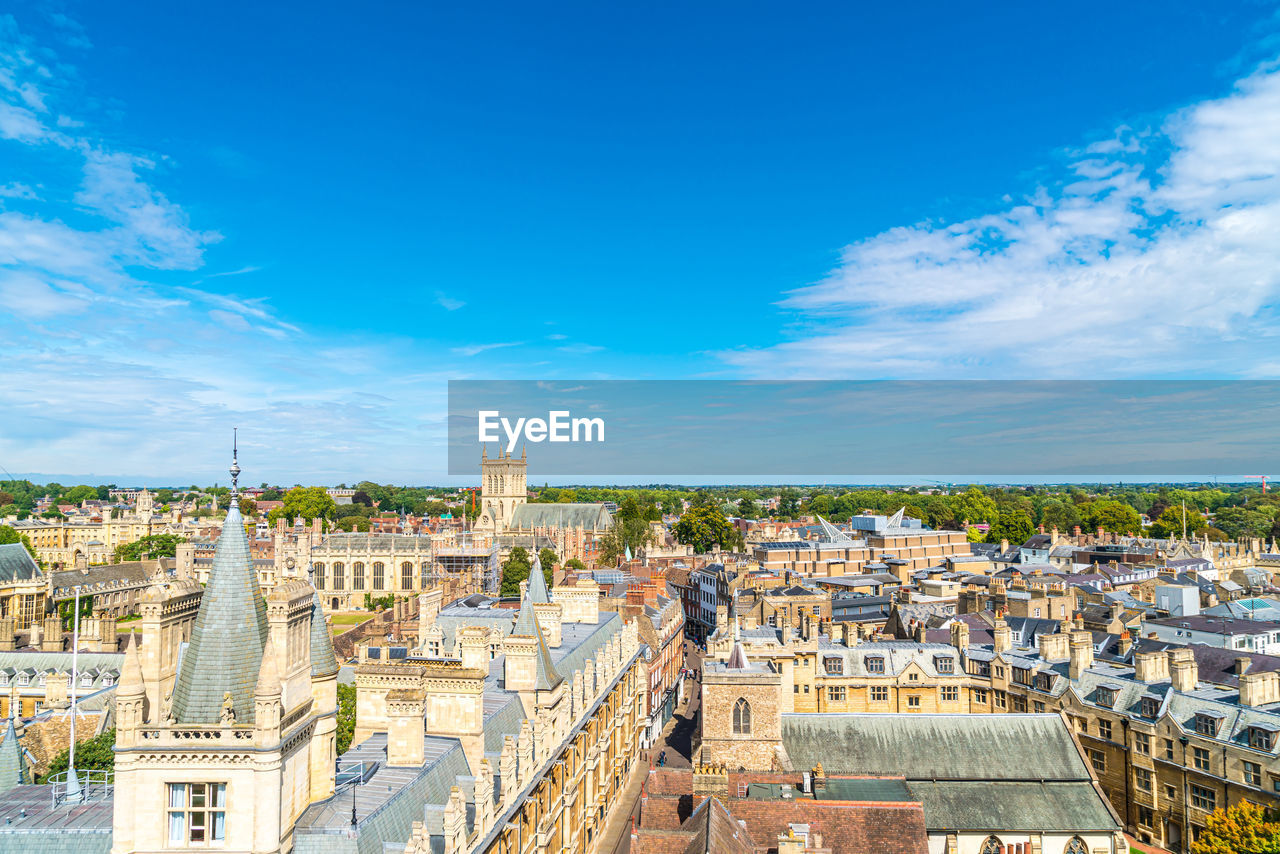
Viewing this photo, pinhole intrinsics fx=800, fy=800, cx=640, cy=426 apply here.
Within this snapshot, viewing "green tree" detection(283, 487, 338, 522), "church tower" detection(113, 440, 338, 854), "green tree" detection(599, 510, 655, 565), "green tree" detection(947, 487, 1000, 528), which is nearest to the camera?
"church tower" detection(113, 440, 338, 854)

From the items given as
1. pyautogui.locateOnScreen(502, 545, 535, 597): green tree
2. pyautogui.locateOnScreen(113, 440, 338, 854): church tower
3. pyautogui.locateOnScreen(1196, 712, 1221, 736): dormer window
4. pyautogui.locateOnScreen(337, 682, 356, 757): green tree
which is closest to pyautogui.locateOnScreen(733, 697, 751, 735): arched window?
pyautogui.locateOnScreen(337, 682, 356, 757): green tree

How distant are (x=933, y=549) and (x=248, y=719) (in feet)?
405

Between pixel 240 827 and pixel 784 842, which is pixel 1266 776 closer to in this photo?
pixel 784 842

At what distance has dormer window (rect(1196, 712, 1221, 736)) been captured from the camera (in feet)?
120

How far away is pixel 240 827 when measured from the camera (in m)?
17.0

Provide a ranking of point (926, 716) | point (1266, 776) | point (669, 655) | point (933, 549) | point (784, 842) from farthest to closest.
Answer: point (933, 549) < point (669, 655) < point (926, 716) < point (1266, 776) < point (784, 842)

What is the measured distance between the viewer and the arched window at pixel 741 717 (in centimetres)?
3647

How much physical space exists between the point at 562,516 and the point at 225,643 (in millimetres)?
132627

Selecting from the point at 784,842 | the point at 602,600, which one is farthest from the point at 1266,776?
the point at 602,600

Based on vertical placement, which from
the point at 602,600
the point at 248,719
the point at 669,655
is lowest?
the point at 669,655

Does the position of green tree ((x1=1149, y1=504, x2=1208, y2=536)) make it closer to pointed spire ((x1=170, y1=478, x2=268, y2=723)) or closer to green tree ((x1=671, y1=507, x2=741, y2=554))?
green tree ((x1=671, y1=507, x2=741, y2=554))

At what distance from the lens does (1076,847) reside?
33312mm

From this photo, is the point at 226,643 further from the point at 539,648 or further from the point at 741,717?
the point at 741,717

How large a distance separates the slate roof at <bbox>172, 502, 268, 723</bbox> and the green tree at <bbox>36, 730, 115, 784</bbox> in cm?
2039
